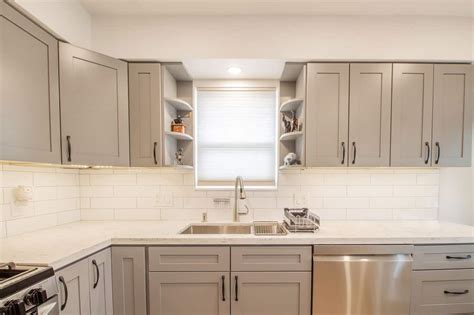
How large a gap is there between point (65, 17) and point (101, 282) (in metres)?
1.87

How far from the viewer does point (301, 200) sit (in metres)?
2.13

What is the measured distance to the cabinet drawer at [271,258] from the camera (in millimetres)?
1521

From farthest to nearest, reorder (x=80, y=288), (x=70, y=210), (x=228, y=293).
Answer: (x=70, y=210) < (x=228, y=293) < (x=80, y=288)

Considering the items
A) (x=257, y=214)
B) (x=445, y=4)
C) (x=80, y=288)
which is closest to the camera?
(x=80, y=288)

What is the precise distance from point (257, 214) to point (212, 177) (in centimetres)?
59

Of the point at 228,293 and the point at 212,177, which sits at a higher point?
the point at 212,177

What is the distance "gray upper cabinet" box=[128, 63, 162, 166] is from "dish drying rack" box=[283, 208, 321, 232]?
1.17 meters

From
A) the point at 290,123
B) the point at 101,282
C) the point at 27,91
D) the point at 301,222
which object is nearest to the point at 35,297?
the point at 101,282

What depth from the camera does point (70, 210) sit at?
78.3 inches

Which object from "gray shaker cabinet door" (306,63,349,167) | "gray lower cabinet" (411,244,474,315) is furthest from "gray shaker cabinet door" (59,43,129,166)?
"gray lower cabinet" (411,244,474,315)

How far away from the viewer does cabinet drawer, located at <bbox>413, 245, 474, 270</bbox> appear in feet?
5.03

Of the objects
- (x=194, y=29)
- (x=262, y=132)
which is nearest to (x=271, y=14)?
(x=194, y=29)

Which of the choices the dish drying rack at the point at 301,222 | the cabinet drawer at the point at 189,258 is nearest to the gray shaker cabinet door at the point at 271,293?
the cabinet drawer at the point at 189,258

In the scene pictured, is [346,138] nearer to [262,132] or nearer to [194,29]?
[262,132]
